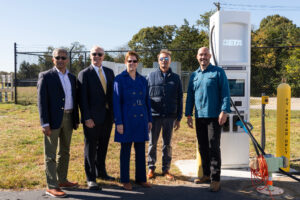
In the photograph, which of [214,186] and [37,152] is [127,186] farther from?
[37,152]

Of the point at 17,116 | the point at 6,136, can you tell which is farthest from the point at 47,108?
the point at 17,116

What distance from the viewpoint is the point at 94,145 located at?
4.19m

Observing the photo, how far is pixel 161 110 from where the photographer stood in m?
4.57

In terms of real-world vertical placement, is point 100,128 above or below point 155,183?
above

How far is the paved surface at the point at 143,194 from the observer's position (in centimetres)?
390

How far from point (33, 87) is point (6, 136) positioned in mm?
9882

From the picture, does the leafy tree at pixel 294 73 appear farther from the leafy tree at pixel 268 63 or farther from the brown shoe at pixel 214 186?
the brown shoe at pixel 214 186

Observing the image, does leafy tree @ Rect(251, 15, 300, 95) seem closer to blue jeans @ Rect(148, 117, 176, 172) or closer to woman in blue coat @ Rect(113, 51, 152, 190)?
blue jeans @ Rect(148, 117, 176, 172)

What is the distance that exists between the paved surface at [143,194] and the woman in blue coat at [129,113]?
203 millimetres

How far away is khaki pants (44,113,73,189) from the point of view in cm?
387

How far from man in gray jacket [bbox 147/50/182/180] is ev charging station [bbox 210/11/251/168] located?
2.77 feet

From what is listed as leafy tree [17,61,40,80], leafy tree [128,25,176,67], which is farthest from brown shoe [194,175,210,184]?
leafy tree [128,25,176,67]

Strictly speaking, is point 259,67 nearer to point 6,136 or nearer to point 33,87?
point 33,87

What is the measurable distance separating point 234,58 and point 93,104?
2535 mm
